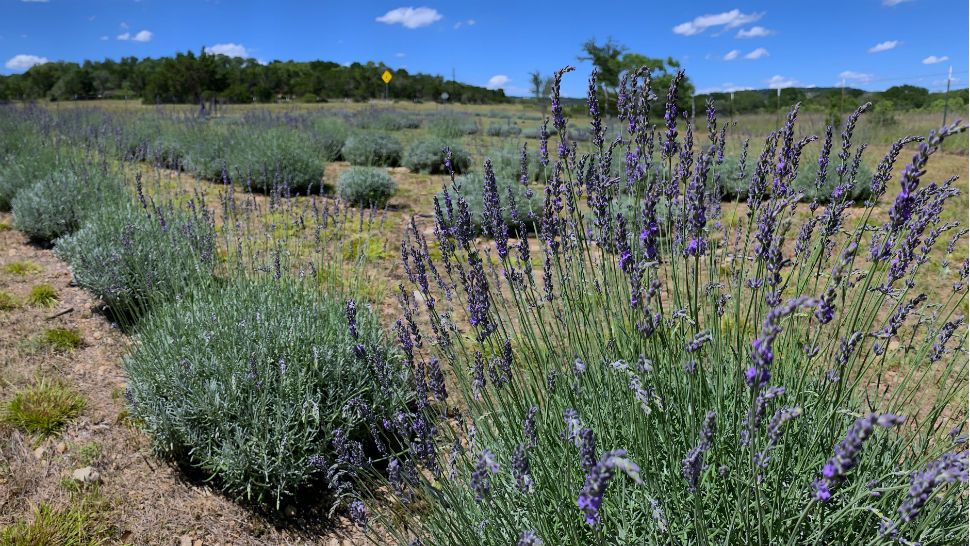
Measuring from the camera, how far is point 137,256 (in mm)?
4145

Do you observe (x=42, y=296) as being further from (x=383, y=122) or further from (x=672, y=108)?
(x=383, y=122)

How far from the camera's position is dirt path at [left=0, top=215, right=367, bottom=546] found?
2.61m

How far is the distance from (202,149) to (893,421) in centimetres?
1045

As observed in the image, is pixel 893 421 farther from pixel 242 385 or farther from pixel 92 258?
pixel 92 258

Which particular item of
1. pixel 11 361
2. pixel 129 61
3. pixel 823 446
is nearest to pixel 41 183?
pixel 11 361

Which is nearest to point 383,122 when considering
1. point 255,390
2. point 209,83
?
point 255,390

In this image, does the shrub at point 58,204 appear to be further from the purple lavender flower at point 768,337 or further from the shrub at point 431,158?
the purple lavender flower at point 768,337

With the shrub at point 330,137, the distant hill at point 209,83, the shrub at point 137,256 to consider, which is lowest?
the shrub at point 137,256

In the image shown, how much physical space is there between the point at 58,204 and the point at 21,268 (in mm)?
959

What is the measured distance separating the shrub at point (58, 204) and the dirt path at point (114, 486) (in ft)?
8.69

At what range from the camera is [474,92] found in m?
66.4

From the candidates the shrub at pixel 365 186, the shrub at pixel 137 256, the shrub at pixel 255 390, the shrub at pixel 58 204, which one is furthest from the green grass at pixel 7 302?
the shrub at pixel 365 186

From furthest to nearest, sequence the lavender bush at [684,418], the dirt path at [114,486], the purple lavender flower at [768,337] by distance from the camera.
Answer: the dirt path at [114,486], the lavender bush at [684,418], the purple lavender flower at [768,337]

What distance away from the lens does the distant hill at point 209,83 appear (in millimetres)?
44312
